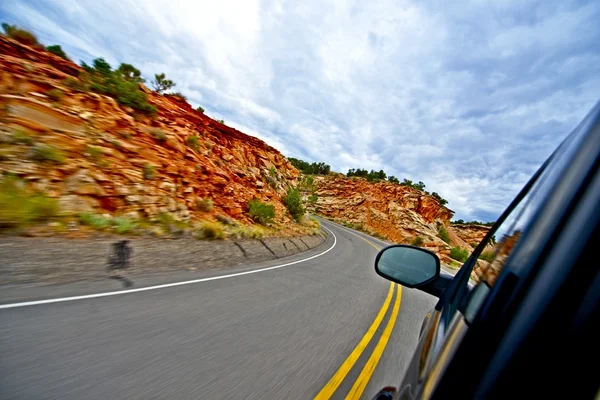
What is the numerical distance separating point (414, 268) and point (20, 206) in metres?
7.03

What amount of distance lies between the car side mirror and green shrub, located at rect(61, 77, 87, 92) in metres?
13.1

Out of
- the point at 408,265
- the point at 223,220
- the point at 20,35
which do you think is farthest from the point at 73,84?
the point at 408,265

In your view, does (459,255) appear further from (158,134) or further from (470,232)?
(158,134)

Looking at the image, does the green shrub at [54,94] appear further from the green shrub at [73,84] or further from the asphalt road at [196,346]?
the asphalt road at [196,346]

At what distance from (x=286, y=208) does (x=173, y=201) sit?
1076cm

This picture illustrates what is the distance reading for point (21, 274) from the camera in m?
3.98

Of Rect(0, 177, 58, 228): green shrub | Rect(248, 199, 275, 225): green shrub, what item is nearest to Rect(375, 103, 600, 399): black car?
Rect(0, 177, 58, 228): green shrub

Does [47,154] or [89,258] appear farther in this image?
[47,154]

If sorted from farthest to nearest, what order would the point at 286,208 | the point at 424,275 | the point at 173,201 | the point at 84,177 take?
1. the point at 286,208
2. the point at 173,201
3. the point at 84,177
4. the point at 424,275

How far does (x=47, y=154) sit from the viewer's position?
688 cm

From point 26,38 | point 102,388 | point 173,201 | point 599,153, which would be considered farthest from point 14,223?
point 26,38

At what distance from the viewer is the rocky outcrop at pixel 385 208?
115 ft

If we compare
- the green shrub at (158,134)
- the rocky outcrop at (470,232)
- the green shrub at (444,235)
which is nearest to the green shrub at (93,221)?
the green shrub at (158,134)

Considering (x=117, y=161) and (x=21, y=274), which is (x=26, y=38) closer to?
(x=117, y=161)
